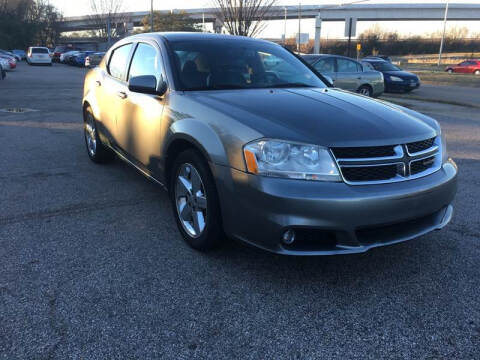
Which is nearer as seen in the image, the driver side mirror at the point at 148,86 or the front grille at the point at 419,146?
the front grille at the point at 419,146

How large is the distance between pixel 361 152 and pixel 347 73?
1142 cm

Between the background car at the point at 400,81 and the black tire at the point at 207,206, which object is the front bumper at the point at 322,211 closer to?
the black tire at the point at 207,206

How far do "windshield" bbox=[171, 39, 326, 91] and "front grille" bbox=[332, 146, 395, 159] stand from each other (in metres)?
1.40

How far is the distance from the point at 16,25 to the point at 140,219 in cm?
7314

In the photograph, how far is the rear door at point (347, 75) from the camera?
13.2 m

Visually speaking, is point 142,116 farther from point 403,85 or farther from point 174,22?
point 174,22

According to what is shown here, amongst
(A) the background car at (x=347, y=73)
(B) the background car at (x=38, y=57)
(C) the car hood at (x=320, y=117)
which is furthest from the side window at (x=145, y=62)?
(B) the background car at (x=38, y=57)

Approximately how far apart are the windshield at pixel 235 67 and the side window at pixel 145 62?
0.22m

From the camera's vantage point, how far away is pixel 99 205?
14.1 ft

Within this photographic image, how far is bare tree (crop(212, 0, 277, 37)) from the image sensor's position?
75.5ft

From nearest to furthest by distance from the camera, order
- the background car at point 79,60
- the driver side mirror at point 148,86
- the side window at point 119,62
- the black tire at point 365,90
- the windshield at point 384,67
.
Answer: the driver side mirror at point 148,86
the side window at point 119,62
the black tire at point 365,90
the windshield at point 384,67
the background car at point 79,60

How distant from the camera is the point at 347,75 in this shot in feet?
43.4

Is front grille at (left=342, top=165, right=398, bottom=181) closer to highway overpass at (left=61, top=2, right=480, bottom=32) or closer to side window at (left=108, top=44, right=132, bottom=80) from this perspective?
side window at (left=108, top=44, right=132, bottom=80)

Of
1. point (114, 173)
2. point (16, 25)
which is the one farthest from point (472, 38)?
→ point (114, 173)
